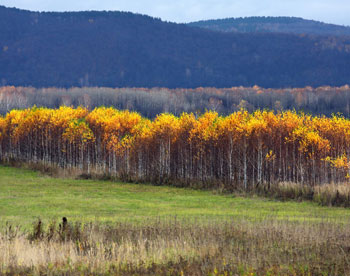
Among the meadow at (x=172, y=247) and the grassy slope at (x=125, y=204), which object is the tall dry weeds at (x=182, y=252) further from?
the grassy slope at (x=125, y=204)

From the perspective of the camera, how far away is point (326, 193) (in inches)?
1752

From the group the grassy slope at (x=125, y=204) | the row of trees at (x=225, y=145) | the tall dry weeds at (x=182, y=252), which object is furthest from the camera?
the row of trees at (x=225, y=145)

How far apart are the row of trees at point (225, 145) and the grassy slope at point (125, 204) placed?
660 centimetres

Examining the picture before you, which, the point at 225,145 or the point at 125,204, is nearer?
the point at 125,204

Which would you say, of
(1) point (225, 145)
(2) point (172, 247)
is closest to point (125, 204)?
(2) point (172, 247)

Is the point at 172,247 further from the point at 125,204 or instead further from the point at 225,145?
the point at 225,145

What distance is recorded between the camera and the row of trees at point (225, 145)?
213 feet

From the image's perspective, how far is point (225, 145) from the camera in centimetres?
7106

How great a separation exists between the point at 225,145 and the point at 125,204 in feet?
94.8

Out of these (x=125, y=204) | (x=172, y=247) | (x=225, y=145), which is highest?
(x=172, y=247)

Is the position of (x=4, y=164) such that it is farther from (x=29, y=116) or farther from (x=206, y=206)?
(x=206, y=206)

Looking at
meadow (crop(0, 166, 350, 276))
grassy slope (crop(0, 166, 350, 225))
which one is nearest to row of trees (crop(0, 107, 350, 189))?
grassy slope (crop(0, 166, 350, 225))

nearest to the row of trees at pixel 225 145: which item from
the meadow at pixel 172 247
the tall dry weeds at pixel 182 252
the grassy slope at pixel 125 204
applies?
the grassy slope at pixel 125 204

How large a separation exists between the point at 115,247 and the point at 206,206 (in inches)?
871
